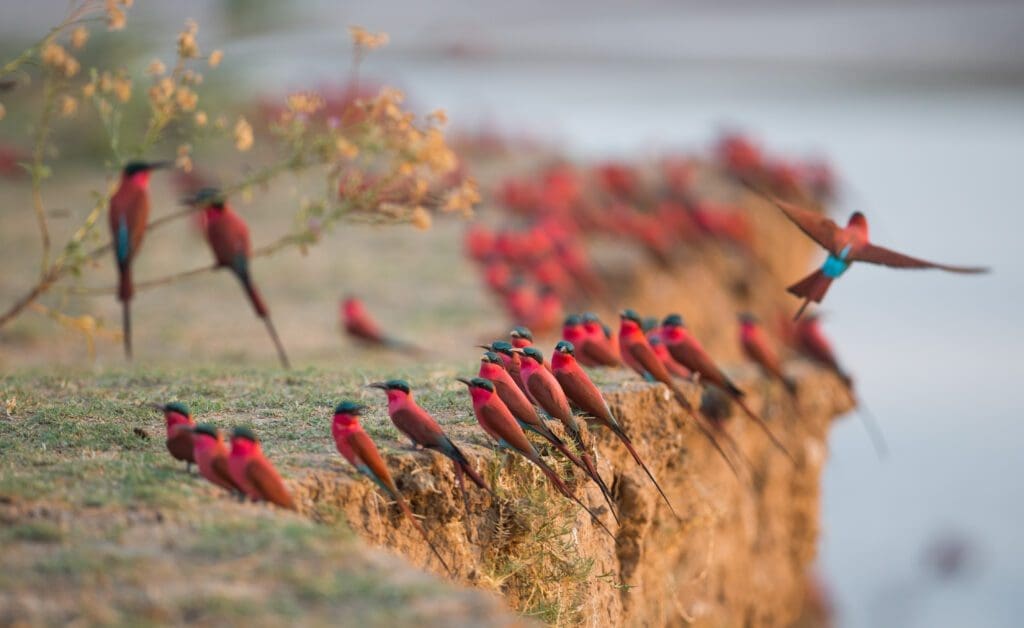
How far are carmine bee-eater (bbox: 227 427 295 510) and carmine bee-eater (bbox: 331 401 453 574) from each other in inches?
11.2

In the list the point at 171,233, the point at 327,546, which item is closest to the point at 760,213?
the point at 171,233

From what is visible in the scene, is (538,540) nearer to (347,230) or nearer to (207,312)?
(207,312)

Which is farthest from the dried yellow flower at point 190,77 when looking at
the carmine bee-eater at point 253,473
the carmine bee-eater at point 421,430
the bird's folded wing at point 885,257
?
the bird's folded wing at point 885,257

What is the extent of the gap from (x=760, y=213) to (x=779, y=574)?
6.74m

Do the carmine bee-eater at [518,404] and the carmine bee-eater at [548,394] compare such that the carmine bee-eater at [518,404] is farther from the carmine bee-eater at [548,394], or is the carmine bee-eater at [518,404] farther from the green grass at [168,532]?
the green grass at [168,532]

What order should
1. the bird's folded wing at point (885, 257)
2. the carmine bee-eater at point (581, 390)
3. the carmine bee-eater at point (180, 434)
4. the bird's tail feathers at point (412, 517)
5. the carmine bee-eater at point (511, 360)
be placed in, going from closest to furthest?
the bird's tail feathers at point (412, 517) → the carmine bee-eater at point (180, 434) → the carmine bee-eater at point (581, 390) → the carmine bee-eater at point (511, 360) → the bird's folded wing at point (885, 257)

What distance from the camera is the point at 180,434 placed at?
13.1ft

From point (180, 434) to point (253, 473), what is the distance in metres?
0.42

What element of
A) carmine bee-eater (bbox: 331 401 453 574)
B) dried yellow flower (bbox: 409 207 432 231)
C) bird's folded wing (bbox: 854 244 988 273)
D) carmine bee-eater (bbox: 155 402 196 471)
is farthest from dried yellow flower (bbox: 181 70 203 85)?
bird's folded wing (bbox: 854 244 988 273)

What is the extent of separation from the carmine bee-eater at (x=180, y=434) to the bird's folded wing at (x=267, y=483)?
13.8 inches

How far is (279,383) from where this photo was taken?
5.59 m

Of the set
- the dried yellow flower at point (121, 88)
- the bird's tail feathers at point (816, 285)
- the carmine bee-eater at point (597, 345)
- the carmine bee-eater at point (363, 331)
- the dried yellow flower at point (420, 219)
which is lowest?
the carmine bee-eater at point (363, 331)

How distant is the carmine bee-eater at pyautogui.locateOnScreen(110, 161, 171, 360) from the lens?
543 centimetres

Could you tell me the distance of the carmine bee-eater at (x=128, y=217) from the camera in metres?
5.43
